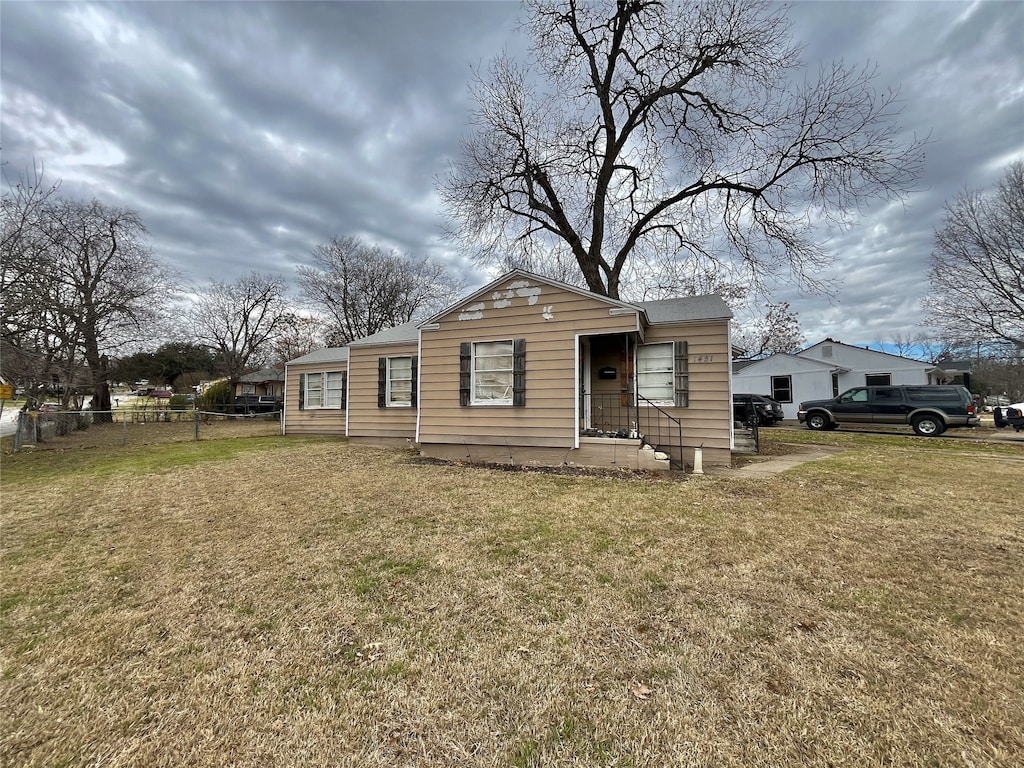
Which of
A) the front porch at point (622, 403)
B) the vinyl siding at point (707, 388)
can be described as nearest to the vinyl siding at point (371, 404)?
the front porch at point (622, 403)

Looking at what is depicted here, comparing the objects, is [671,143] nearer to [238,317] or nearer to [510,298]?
[510,298]

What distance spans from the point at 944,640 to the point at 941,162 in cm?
1359

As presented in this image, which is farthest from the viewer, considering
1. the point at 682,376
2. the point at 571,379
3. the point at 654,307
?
the point at 654,307

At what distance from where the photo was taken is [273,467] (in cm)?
817

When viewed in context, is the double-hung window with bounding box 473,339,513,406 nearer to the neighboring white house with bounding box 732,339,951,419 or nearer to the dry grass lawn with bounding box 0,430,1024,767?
the dry grass lawn with bounding box 0,430,1024,767

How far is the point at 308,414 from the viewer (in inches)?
562

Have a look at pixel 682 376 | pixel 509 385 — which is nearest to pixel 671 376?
pixel 682 376

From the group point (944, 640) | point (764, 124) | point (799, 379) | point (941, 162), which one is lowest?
point (944, 640)

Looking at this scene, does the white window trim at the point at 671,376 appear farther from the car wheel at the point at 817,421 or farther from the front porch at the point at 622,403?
the car wheel at the point at 817,421

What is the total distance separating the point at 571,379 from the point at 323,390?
9748 mm

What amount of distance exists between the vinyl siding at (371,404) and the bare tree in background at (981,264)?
77.9 feet

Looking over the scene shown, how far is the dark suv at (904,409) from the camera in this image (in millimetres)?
13852

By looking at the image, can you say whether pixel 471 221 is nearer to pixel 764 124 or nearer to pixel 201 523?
pixel 764 124

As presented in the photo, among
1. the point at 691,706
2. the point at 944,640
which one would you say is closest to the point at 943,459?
the point at 944,640
